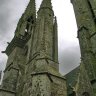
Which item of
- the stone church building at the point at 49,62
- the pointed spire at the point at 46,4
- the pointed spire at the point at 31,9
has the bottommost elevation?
the stone church building at the point at 49,62

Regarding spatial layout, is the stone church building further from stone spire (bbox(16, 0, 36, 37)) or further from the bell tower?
stone spire (bbox(16, 0, 36, 37))

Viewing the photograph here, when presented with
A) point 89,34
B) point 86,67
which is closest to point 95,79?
point 86,67

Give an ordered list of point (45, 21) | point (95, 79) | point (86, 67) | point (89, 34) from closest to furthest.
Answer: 1. point (95, 79)
2. point (86, 67)
3. point (89, 34)
4. point (45, 21)

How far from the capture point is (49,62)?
42.9 feet

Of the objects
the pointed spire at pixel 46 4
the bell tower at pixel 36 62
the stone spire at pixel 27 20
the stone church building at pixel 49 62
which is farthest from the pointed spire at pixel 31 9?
the pointed spire at pixel 46 4

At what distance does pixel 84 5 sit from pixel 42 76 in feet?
15.1

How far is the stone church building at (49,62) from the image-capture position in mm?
8320

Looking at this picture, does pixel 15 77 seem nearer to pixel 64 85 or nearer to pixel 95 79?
pixel 64 85

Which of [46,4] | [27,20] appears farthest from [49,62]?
[27,20]

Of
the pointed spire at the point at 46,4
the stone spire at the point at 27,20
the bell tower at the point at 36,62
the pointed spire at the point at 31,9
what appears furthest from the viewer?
the pointed spire at the point at 31,9

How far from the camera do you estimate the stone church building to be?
8.32 meters

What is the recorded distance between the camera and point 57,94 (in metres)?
11.2

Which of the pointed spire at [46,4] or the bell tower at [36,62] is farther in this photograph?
the pointed spire at [46,4]

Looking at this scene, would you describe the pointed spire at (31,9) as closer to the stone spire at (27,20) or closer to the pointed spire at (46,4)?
the stone spire at (27,20)
